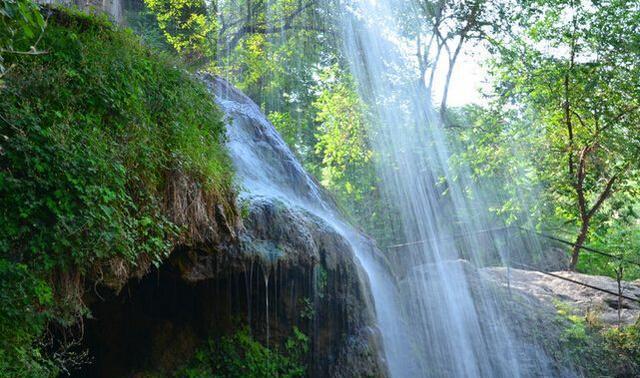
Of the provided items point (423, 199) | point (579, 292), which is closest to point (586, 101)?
point (579, 292)

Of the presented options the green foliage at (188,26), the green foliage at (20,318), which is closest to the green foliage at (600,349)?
the green foliage at (20,318)

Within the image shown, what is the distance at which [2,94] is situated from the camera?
18.1 feet

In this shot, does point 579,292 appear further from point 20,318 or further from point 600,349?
point 20,318

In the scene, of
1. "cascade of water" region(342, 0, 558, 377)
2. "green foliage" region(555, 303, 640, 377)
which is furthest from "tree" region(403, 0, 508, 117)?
"green foliage" region(555, 303, 640, 377)

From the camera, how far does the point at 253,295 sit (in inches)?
373

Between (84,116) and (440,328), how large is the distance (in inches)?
356

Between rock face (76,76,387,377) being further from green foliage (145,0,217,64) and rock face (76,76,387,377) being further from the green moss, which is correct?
green foliage (145,0,217,64)

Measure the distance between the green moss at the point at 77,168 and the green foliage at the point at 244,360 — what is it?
2646 mm

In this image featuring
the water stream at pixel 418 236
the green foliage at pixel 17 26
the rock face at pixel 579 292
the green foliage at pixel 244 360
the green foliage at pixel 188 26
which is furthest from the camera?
the green foliage at pixel 188 26

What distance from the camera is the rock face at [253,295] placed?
329 inches

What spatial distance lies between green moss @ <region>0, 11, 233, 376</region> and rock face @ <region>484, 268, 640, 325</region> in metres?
9.51

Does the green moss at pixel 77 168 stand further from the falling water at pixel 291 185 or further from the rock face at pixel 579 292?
the rock face at pixel 579 292

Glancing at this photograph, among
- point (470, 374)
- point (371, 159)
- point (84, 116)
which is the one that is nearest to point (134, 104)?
point (84, 116)

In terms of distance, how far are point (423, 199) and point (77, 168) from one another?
17177mm
